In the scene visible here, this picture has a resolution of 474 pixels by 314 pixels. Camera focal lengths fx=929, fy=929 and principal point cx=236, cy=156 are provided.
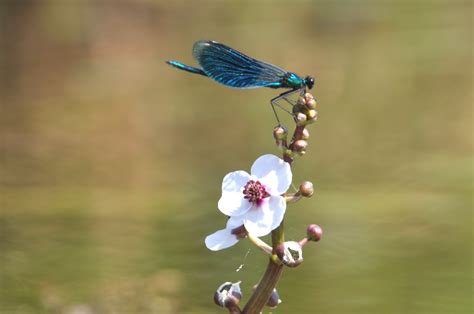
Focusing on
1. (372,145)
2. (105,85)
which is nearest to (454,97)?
(372,145)

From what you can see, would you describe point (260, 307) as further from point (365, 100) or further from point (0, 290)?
point (365, 100)

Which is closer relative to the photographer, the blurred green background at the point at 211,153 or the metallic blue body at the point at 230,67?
the metallic blue body at the point at 230,67

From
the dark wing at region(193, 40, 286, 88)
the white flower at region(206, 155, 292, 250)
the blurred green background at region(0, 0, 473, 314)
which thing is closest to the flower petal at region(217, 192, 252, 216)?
the white flower at region(206, 155, 292, 250)

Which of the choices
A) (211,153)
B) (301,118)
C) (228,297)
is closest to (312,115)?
(301,118)

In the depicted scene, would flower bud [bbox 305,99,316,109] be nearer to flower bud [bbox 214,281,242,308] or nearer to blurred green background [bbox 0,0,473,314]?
flower bud [bbox 214,281,242,308]

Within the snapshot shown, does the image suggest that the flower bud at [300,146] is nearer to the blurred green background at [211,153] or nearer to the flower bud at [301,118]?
the flower bud at [301,118]

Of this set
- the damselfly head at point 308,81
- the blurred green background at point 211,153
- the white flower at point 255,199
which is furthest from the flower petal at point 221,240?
the blurred green background at point 211,153

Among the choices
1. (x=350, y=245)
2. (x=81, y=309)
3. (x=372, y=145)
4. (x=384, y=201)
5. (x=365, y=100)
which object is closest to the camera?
→ (x=81, y=309)
